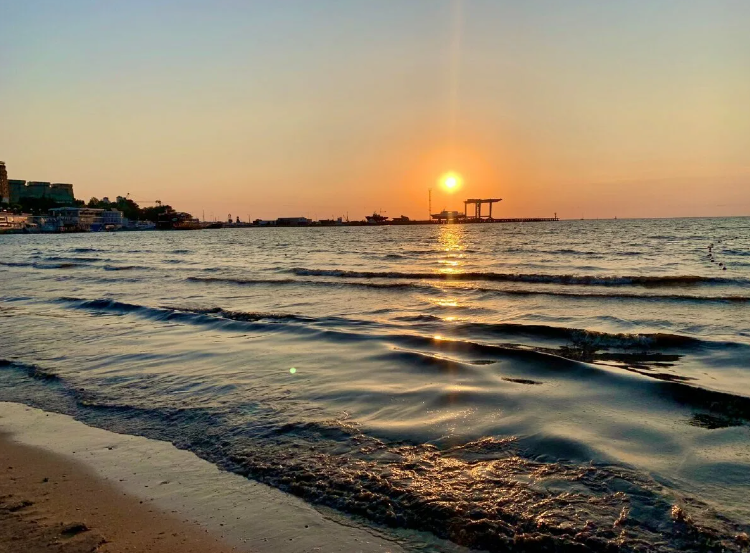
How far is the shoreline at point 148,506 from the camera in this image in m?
3.66

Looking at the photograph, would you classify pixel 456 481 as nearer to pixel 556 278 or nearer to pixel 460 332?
pixel 460 332

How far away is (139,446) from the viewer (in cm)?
558

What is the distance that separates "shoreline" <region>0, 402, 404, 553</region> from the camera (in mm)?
3664

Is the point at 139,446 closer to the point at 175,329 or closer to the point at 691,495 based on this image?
the point at 691,495

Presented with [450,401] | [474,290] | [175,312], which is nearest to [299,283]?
[474,290]

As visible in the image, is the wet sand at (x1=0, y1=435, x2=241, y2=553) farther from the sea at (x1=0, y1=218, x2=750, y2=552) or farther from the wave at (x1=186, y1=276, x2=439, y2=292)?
the wave at (x1=186, y1=276, x2=439, y2=292)

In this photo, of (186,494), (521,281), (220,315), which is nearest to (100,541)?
(186,494)

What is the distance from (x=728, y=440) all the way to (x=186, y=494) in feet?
17.8

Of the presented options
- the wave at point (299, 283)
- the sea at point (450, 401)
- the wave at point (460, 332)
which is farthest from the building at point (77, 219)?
the sea at point (450, 401)

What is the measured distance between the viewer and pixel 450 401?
6.91 meters

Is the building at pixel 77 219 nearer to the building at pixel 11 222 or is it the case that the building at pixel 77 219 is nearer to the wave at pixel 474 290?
the building at pixel 11 222

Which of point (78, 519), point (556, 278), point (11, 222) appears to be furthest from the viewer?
point (11, 222)

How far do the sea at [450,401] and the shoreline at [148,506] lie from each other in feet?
0.82

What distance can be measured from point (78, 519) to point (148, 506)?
49cm
